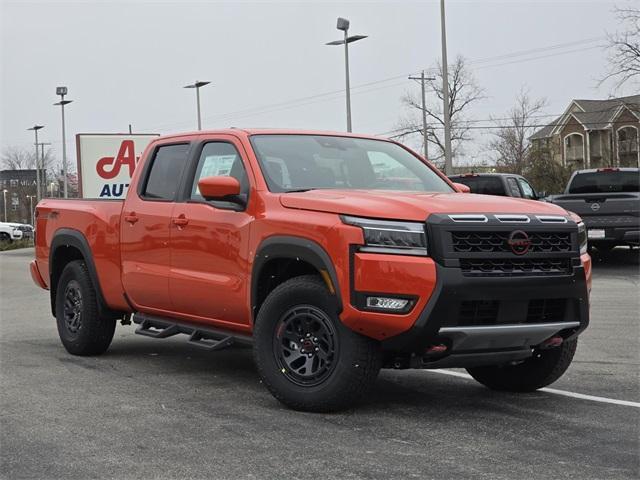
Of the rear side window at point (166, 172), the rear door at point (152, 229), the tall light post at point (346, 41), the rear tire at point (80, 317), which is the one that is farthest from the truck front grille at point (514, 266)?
the tall light post at point (346, 41)

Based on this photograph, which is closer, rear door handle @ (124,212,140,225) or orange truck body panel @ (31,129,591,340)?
orange truck body panel @ (31,129,591,340)

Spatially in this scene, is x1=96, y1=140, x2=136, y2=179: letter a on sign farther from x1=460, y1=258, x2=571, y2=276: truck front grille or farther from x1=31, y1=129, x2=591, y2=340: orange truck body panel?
x1=460, y1=258, x2=571, y2=276: truck front grille

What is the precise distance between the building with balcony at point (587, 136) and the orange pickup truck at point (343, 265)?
64610mm

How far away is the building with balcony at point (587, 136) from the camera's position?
7050cm

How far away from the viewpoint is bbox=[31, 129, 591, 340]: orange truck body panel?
555 centimetres

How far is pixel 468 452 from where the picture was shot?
5023mm

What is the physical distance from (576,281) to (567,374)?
1775 millimetres

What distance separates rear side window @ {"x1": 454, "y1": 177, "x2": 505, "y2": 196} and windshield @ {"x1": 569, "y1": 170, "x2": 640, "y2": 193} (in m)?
1.63

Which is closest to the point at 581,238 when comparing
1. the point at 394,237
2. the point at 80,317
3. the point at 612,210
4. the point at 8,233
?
the point at 394,237

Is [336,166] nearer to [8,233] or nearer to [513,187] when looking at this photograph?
[513,187]

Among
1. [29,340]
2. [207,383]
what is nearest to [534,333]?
[207,383]

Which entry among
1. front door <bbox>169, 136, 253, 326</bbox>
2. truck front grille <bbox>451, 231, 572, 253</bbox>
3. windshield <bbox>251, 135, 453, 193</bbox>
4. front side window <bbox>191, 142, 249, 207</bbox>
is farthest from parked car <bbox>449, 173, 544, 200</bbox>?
truck front grille <bbox>451, 231, 572, 253</bbox>

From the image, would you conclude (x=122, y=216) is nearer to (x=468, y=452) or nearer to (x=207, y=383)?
(x=207, y=383)

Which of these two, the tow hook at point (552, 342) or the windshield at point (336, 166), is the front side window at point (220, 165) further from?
the tow hook at point (552, 342)
